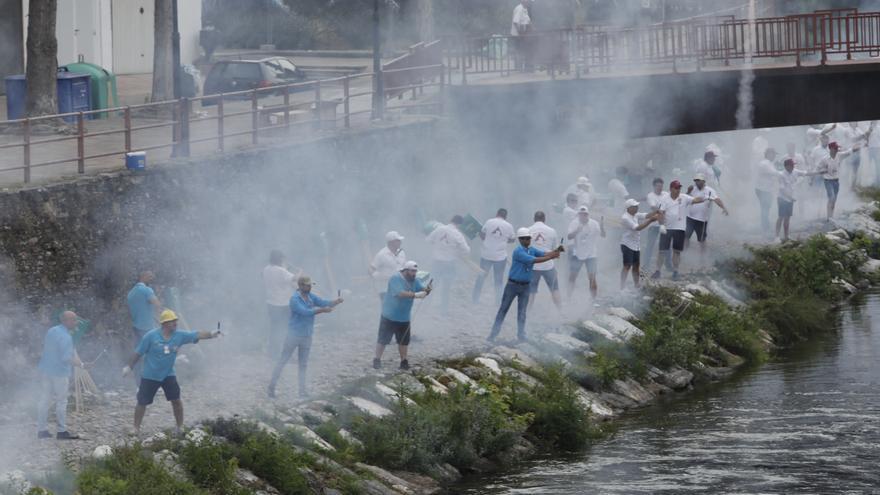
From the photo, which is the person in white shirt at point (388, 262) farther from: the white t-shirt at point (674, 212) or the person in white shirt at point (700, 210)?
the person in white shirt at point (700, 210)

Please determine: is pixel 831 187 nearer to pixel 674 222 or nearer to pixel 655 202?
pixel 674 222

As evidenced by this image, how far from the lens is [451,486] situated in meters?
14.9

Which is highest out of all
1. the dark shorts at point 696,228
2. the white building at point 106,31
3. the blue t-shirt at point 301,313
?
the white building at point 106,31

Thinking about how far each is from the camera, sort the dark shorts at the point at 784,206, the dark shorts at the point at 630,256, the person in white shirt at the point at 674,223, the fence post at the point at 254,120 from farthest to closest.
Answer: the dark shorts at the point at 784,206
the person in white shirt at the point at 674,223
the dark shorts at the point at 630,256
the fence post at the point at 254,120

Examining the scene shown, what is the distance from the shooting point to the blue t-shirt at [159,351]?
13555 millimetres

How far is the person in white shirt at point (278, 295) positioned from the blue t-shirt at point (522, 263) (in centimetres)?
244

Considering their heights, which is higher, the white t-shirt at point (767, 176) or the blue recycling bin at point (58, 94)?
the blue recycling bin at point (58, 94)

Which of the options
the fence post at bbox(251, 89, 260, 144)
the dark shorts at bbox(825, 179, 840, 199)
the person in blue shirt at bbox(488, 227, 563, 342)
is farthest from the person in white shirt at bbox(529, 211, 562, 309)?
the dark shorts at bbox(825, 179, 840, 199)

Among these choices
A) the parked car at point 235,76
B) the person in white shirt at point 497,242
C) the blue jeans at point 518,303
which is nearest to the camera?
the blue jeans at point 518,303

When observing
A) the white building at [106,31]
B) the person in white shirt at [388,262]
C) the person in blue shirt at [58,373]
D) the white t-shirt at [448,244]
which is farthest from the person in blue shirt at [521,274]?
the white building at [106,31]

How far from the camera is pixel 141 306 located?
15.3m

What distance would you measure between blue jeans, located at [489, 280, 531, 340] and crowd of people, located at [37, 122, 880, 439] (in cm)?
1

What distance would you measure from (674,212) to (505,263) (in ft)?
9.44

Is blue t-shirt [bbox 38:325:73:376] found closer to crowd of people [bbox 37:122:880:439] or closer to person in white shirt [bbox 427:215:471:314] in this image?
crowd of people [bbox 37:122:880:439]
